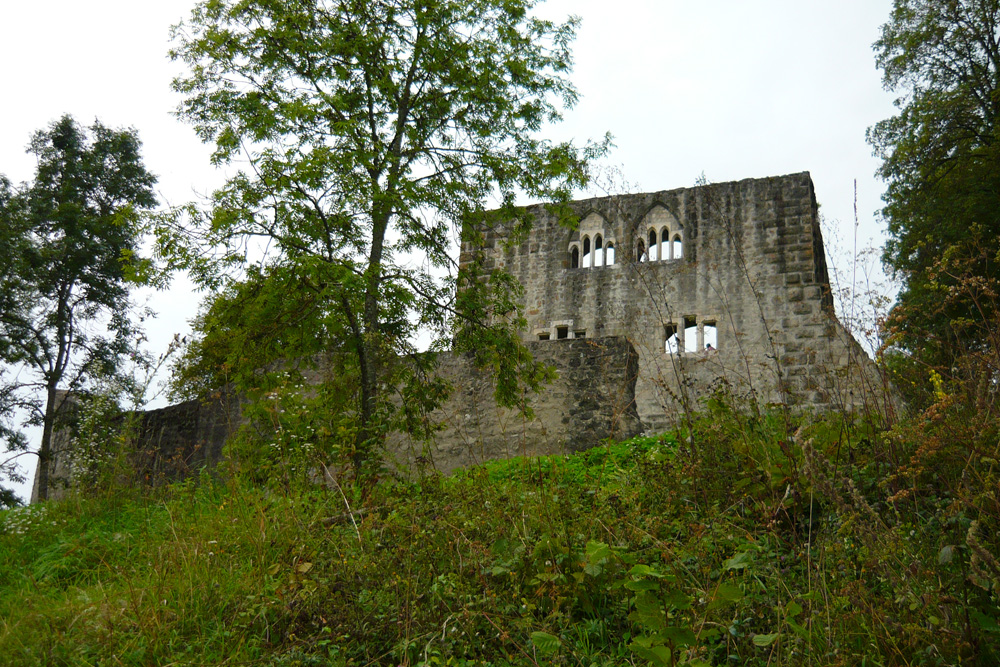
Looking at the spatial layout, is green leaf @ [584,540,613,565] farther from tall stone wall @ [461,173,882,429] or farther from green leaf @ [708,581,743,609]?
tall stone wall @ [461,173,882,429]

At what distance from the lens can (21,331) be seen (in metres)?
17.0

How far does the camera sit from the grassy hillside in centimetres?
289

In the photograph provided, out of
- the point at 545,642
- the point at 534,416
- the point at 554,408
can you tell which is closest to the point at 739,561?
the point at 545,642

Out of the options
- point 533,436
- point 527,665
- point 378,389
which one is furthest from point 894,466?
point 533,436

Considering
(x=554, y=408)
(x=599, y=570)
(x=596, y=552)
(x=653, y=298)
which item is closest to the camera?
(x=596, y=552)

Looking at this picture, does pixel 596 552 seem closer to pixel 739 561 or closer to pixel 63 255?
pixel 739 561

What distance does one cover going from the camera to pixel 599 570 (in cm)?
336

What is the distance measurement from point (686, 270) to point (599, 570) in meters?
14.5

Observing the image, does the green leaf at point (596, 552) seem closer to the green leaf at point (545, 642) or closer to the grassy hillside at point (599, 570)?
the grassy hillside at point (599, 570)

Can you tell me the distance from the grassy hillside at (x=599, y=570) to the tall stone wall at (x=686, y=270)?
→ 10.1m

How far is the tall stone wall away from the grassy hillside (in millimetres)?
10125

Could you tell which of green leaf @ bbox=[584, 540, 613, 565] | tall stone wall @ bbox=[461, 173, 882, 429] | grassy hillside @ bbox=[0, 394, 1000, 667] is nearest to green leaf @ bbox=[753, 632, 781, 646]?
grassy hillside @ bbox=[0, 394, 1000, 667]

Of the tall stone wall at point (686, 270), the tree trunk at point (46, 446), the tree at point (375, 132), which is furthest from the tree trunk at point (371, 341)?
the tree trunk at point (46, 446)

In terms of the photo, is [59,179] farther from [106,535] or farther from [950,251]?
[950,251]
